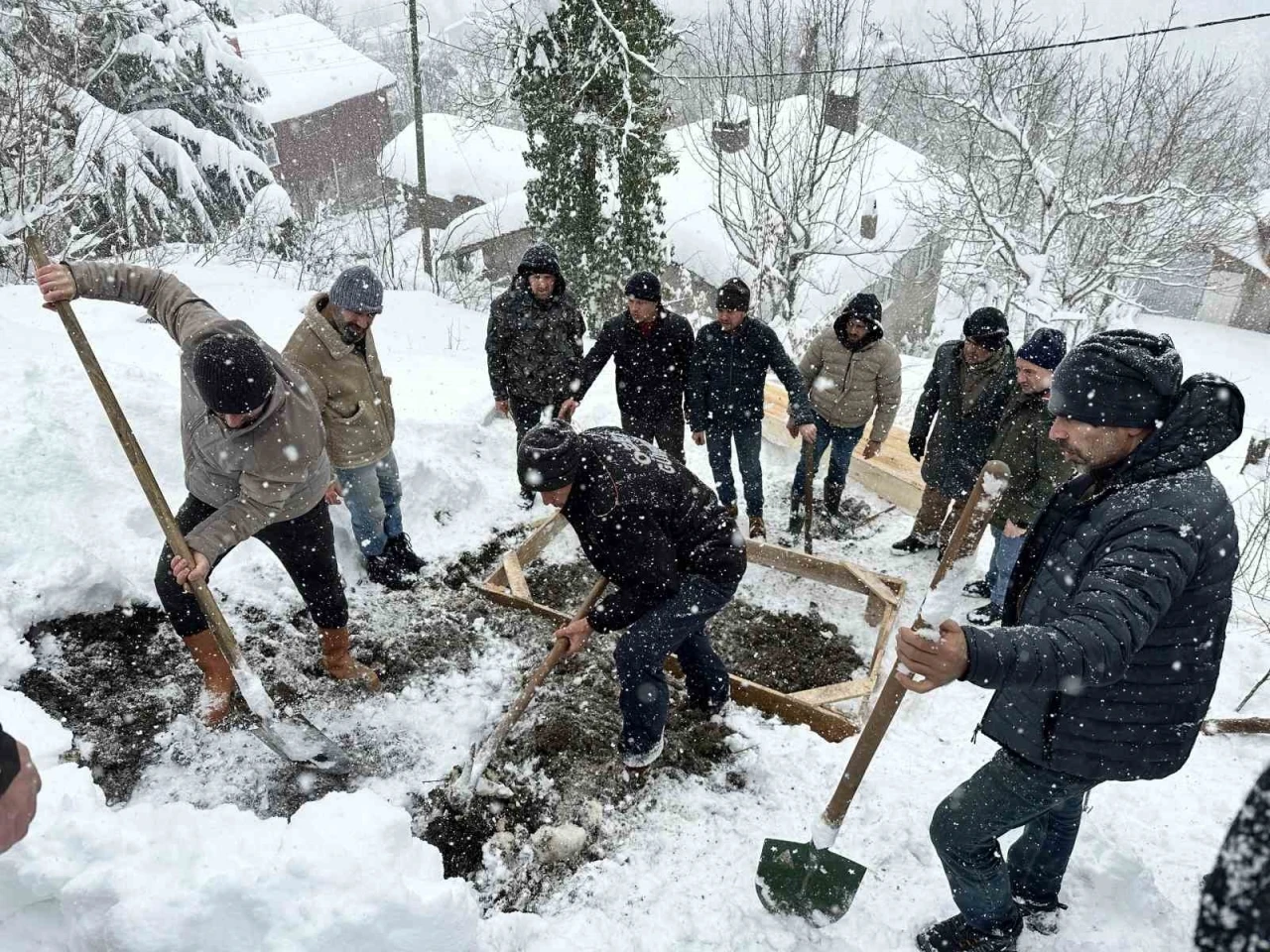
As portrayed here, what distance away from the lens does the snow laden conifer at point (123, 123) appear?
836 cm

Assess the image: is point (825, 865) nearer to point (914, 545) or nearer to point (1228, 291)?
point (914, 545)

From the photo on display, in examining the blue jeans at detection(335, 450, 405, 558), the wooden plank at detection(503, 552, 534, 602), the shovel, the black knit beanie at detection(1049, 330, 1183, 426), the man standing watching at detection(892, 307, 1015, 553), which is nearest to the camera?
the black knit beanie at detection(1049, 330, 1183, 426)

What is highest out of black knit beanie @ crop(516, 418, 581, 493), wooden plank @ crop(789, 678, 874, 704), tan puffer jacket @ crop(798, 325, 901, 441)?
black knit beanie @ crop(516, 418, 581, 493)

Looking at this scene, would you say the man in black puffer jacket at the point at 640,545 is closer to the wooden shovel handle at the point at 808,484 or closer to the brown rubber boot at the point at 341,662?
the brown rubber boot at the point at 341,662

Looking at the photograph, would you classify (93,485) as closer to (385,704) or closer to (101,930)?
(385,704)

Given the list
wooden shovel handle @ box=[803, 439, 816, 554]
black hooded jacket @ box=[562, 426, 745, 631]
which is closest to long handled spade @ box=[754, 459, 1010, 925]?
black hooded jacket @ box=[562, 426, 745, 631]

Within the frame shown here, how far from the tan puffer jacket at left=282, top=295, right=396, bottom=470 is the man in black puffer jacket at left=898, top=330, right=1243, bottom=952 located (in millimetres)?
3128

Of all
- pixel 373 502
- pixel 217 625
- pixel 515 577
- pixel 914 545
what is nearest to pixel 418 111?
pixel 373 502

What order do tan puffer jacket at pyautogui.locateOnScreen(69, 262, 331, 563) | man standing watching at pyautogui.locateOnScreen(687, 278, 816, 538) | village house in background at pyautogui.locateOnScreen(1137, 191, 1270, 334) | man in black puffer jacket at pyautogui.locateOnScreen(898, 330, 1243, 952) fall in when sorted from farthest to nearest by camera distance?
village house in background at pyautogui.locateOnScreen(1137, 191, 1270, 334), man standing watching at pyautogui.locateOnScreen(687, 278, 816, 538), tan puffer jacket at pyautogui.locateOnScreen(69, 262, 331, 563), man in black puffer jacket at pyautogui.locateOnScreen(898, 330, 1243, 952)

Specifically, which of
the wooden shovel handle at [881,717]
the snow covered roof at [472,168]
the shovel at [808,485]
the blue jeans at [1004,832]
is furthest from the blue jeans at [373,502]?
the snow covered roof at [472,168]

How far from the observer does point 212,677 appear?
134 inches


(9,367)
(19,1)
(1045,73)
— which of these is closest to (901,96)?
(1045,73)

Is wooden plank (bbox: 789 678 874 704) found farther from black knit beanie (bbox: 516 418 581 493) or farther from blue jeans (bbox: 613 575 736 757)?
black knit beanie (bbox: 516 418 581 493)

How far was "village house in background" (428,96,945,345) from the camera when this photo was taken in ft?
61.5
